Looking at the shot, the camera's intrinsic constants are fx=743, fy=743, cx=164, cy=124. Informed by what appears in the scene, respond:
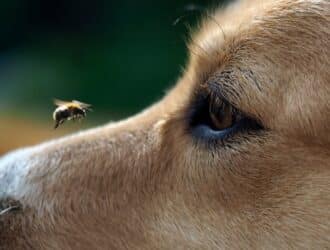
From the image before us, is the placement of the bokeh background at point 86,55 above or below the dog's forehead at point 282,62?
above

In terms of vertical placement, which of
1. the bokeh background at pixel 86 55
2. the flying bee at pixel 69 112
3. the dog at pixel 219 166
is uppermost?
the bokeh background at pixel 86 55

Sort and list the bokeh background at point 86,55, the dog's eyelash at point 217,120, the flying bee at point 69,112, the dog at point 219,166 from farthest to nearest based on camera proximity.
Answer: the bokeh background at point 86,55 → the flying bee at point 69,112 → the dog's eyelash at point 217,120 → the dog at point 219,166

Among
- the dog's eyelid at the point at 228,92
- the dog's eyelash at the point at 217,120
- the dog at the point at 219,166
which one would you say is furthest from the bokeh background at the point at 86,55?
the dog's eyelid at the point at 228,92

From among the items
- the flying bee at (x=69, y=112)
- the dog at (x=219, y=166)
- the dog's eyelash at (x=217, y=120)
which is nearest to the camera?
the dog at (x=219, y=166)

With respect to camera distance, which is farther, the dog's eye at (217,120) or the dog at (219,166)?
the dog's eye at (217,120)

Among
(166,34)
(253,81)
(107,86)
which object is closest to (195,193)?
(253,81)

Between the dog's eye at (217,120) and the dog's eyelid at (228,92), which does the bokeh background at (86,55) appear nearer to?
the dog's eye at (217,120)

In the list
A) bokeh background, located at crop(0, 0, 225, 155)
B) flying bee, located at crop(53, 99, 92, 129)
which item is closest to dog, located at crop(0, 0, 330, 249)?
flying bee, located at crop(53, 99, 92, 129)
